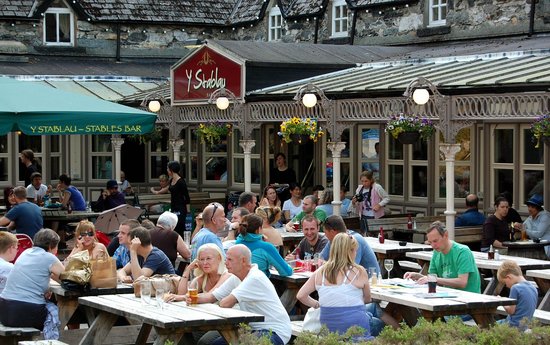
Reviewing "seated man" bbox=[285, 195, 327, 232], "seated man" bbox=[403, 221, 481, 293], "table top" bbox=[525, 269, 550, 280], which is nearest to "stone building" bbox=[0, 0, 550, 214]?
"seated man" bbox=[285, 195, 327, 232]

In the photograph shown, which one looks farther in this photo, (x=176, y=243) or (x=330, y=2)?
(x=330, y=2)

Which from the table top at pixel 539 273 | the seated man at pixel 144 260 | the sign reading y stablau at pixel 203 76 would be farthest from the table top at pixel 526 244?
the sign reading y stablau at pixel 203 76

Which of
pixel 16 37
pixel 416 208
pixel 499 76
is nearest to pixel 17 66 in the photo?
pixel 16 37

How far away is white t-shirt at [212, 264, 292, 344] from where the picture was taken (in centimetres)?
1004

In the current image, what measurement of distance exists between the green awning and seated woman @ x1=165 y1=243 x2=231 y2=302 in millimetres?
4768

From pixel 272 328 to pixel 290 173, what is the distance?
13069mm

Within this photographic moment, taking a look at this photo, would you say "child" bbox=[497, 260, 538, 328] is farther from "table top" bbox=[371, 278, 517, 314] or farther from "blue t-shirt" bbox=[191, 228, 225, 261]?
"blue t-shirt" bbox=[191, 228, 225, 261]

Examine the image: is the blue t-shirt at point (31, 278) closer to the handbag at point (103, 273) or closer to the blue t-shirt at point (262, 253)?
the handbag at point (103, 273)

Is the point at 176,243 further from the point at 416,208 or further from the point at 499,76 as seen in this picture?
the point at 416,208

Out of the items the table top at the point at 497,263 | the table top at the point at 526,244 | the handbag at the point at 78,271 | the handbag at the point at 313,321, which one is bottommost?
the handbag at the point at 313,321

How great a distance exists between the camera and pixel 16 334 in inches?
424

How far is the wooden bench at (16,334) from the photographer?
10757 mm

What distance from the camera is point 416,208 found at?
72.6 ft

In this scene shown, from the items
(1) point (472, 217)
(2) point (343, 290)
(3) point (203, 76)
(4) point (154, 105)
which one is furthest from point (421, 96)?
(4) point (154, 105)
